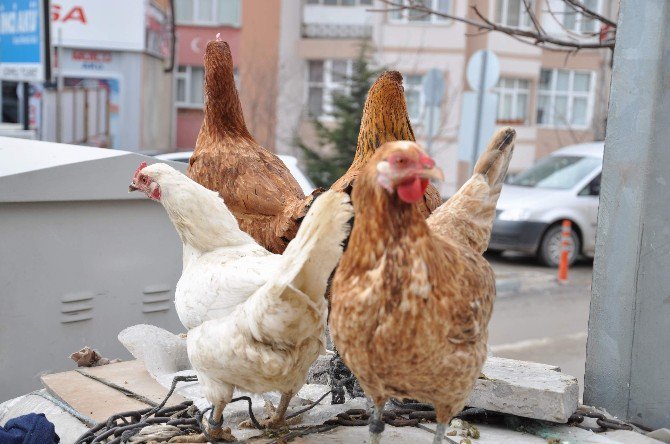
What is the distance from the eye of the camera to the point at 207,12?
23.5 meters

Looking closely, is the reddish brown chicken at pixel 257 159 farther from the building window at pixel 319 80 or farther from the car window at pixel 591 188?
the building window at pixel 319 80

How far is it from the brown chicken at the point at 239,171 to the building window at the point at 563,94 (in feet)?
71.7

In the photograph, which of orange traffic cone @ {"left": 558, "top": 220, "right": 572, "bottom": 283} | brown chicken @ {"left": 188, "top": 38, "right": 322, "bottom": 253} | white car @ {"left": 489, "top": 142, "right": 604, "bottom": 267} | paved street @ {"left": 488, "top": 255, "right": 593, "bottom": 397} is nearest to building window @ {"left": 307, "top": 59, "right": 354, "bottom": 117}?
white car @ {"left": 489, "top": 142, "right": 604, "bottom": 267}

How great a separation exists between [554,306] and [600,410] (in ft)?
21.2

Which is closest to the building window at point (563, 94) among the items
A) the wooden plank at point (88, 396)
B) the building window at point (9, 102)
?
the building window at point (9, 102)

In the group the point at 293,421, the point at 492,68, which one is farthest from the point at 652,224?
the point at 492,68

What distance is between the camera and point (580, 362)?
25.1 ft

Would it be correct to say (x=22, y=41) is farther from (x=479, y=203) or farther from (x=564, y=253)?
(x=564, y=253)

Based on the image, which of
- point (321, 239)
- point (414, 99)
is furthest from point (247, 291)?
point (414, 99)

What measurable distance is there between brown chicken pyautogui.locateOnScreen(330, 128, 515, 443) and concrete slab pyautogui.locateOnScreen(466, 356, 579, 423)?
0.77 m

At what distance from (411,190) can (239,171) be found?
1922mm

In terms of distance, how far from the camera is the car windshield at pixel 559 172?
12.4 meters

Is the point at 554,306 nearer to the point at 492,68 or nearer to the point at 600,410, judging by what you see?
the point at 492,68

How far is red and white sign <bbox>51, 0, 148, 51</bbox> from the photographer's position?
16.1 m
